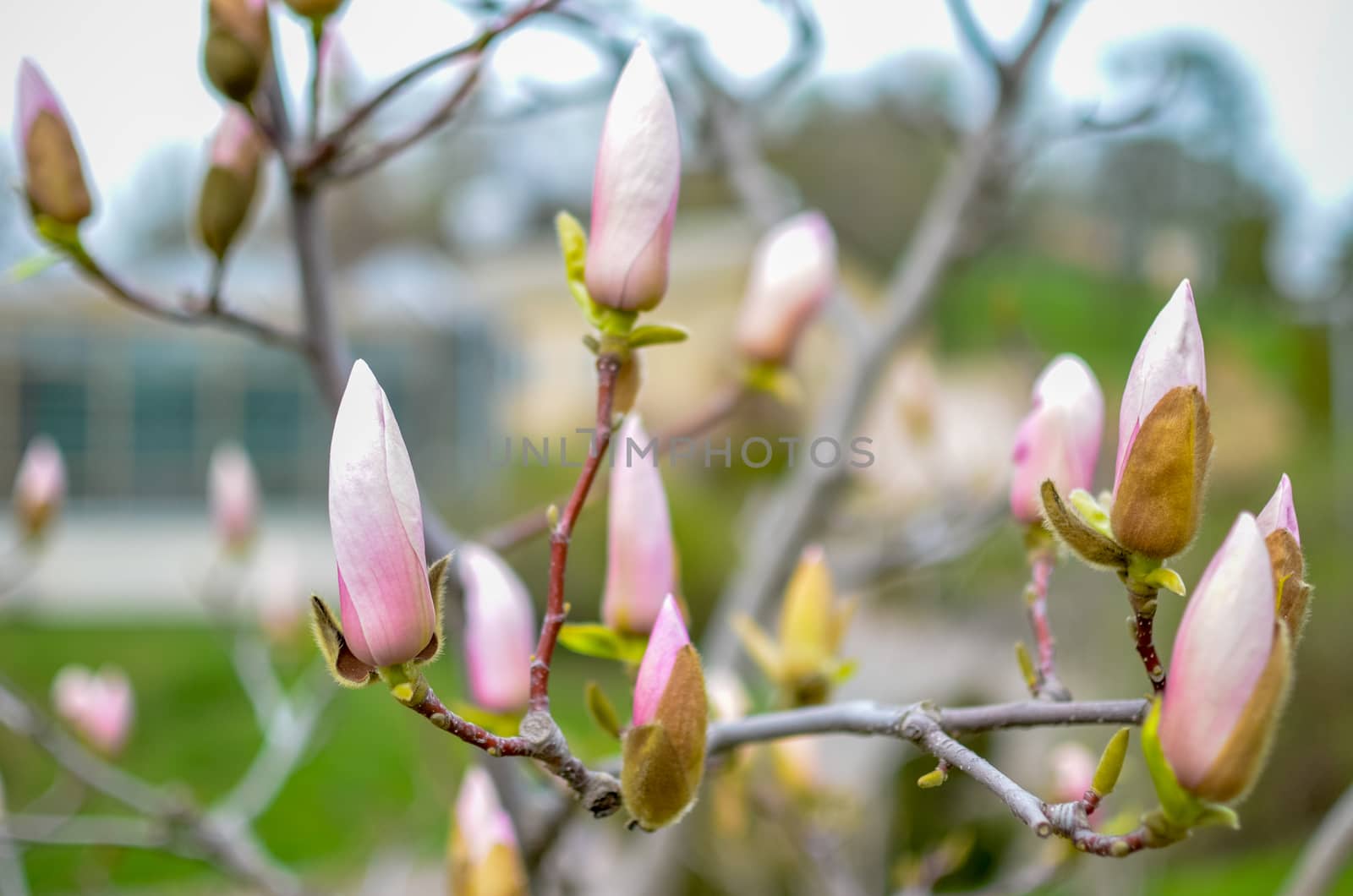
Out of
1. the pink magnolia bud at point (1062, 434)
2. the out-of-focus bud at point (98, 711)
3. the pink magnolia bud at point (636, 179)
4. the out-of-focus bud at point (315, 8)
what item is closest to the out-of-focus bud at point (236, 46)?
the out-of-focus bud at point (315, 8)

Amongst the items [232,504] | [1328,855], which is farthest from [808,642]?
[232,504]

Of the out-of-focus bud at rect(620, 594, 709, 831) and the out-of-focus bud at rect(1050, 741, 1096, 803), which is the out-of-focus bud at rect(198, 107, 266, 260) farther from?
the out-of-focus bud at rect(1050, 741, 1096, 803)

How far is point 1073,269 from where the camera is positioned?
32.7ft

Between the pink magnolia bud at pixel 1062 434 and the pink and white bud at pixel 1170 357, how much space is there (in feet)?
0.40

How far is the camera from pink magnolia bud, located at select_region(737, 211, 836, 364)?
0.76 metres

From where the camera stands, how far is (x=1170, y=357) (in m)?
0.36

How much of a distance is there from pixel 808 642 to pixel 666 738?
28 centimetres

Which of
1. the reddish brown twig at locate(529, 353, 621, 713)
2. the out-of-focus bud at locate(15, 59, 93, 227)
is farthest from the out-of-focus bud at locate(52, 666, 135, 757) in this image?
the reddish brown twig at locate(529, 353, 621, 713)

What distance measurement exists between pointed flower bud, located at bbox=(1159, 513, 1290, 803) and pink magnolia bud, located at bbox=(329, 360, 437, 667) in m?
0.25

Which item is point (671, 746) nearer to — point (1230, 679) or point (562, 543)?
point (562, 543)

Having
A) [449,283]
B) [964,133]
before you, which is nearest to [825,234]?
[964,133]

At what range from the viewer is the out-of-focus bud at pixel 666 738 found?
0.39 metres

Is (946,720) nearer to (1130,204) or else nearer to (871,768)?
(871,768)

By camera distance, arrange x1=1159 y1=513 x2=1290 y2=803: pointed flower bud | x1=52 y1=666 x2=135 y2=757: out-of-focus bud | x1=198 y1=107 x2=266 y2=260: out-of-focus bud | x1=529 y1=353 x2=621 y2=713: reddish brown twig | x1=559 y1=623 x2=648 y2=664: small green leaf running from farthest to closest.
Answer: x1=52 y1=666 x2=135 y2=757: out-of-focus bud < x1=198 y1=107 x2=266 y2=260: out-of-focus bud < x1=559 y1=623 x2=648 y2=664: small green leaf < x1=529 y1=353 x2=621 y2=713: reddish brown twig < x1=1159 y1=513 x2=1290 y2=803: pointed flower bud
